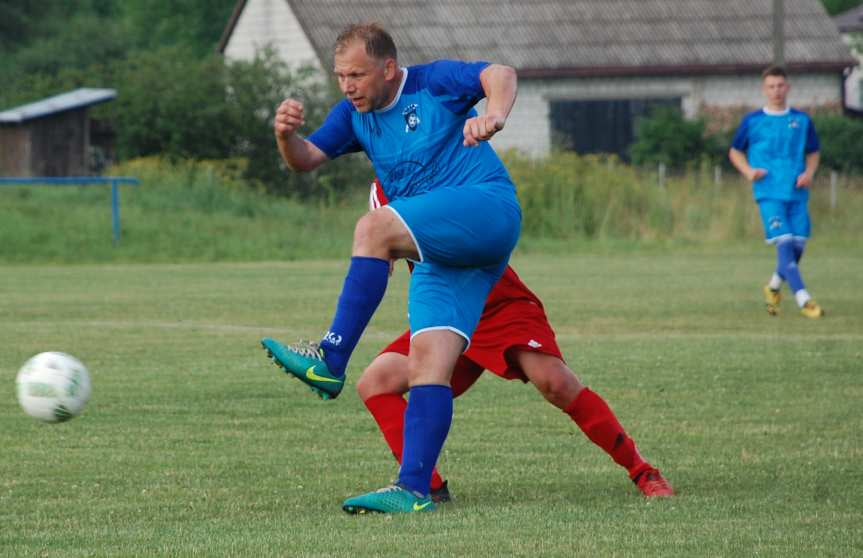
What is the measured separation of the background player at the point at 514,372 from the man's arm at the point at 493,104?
28.8 inches

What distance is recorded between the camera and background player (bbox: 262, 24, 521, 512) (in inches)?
221

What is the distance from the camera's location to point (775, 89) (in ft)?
48.6

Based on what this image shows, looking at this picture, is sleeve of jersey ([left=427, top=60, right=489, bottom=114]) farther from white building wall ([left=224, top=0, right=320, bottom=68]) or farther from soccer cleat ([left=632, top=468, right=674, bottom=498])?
white building wall ([left=224, top=0, right=320, bottom=68])

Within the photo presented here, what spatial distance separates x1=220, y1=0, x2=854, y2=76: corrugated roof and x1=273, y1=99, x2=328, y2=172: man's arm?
122 feet

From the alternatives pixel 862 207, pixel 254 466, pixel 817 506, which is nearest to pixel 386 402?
pixel 254 466

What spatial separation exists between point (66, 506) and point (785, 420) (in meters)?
4.10

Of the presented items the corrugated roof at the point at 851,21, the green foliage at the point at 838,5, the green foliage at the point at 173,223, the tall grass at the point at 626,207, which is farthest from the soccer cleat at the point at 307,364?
the green foliage at the point at 838,5

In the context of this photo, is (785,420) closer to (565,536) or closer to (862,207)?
(565,536)

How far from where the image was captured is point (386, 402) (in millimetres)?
6344

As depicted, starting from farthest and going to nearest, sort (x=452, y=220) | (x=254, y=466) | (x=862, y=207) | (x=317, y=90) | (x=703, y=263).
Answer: (x=317, y=90) → (x=862, y=207) → (x=703, y=263) → (x=254, y=466) → (x=452, y=220)

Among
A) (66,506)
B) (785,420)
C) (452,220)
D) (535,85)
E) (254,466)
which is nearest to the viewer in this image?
(452,220)

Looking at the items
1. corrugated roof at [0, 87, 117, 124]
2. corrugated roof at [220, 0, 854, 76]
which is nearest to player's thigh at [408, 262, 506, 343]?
corrugated roof at [0, 87, 117, 124]

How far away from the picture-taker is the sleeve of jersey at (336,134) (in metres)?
6.17

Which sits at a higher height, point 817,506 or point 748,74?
point 748,74
